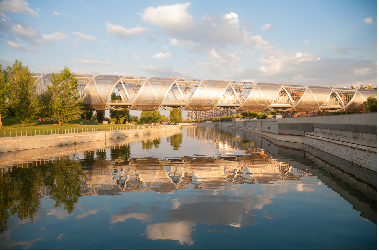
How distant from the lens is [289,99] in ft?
271

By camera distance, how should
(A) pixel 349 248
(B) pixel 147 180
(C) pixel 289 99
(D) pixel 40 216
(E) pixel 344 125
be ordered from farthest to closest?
(C) pixel 289 99 < (E) pixel 344 125 < (B) pixel 147 180 < (D) pixel 40 216 < (A) pixel 349 248

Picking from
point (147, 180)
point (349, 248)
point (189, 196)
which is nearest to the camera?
point (349, 248)

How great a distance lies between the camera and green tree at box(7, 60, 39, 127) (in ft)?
162

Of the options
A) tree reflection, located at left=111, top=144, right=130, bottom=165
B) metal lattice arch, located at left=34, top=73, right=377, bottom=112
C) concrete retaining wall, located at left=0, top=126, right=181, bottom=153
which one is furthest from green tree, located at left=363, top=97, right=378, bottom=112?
concrete retaining wall, located at left=0, top=126, right=181, bottom=153

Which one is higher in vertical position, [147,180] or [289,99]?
[289,99]

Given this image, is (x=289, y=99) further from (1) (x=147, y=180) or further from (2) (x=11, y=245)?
(2) (x=11, y=245)

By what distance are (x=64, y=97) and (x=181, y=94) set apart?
3318cm

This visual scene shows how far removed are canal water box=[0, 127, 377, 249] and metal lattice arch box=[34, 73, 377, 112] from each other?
58799mm

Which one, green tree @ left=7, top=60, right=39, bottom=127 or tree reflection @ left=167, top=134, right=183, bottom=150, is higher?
green tree @ left=7, top=60, right=39, bottom=127

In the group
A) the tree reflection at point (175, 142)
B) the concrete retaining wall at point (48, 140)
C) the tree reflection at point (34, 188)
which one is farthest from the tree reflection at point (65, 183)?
the tree reflection at point (175, 142)

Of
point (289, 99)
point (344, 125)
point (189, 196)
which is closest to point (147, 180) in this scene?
point (189, 196)

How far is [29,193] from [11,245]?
5155 millimetres

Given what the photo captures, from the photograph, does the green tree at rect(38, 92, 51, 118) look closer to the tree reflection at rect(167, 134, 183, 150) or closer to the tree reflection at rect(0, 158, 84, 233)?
the tree reflection at rect(167, 134, 183, 150)

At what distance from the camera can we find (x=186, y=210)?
344 inches
